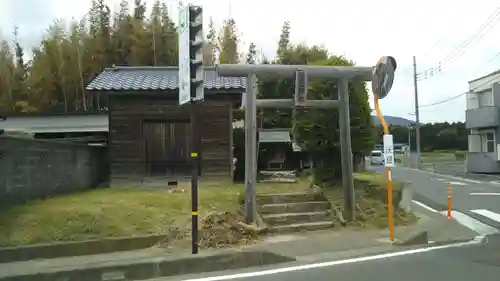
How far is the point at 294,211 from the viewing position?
449 inches

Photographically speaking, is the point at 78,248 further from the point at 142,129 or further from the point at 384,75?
the point at 142,129

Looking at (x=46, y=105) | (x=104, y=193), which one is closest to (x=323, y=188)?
(x=104, y=193)

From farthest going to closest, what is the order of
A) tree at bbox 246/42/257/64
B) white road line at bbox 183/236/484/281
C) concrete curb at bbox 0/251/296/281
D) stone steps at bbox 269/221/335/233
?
tree at bbox 246/42/257/64, stone steps at bbox 269/221/335/233, white road line at bbox 183/236/484/281, concrete curb at bbox 0/251/296/281

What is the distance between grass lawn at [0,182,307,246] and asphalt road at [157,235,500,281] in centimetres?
220

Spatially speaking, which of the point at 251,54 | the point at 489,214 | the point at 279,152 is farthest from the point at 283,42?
the point at 489,214

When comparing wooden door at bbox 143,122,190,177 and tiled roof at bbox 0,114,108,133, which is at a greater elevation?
tiled roof at bbox 0,114,108,133

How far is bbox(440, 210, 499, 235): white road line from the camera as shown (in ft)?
40.1

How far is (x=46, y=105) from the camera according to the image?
25.8 metres

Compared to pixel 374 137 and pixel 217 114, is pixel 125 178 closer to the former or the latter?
pixel 217 114

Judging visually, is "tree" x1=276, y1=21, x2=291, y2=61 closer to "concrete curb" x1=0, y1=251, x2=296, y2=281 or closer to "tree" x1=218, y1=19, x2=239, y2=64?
"tree" x1=218, y1=19, x2=239, y2=64

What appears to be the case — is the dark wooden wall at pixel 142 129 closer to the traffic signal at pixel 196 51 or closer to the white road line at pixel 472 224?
the white road line at pixel 472 224

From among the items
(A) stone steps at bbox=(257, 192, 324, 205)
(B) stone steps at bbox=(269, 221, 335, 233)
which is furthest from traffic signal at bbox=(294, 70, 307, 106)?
(B) stone steps at bbox=(269, 221, 335, 233)

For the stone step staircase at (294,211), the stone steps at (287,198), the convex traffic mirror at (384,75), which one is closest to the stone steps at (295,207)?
the stone step staircase at (294,211)

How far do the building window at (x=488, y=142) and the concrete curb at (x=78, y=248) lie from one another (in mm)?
36481
